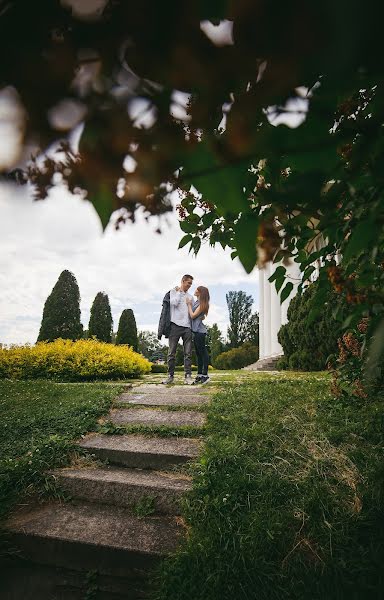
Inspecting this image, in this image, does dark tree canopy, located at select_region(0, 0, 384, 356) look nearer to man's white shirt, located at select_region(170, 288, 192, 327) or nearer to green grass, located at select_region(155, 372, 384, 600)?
green grass, located at select_region(155, 372, 384, 600)

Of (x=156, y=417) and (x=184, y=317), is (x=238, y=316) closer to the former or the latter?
(x=184, y=317)

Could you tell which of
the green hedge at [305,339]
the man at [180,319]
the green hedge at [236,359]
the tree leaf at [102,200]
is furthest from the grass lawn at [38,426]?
the green hedge at [236,359]

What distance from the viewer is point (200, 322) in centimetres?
666

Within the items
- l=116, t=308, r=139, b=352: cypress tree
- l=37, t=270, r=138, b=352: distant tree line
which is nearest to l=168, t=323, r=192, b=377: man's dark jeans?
l=37, t=270, r=138, b=352: distant tree line

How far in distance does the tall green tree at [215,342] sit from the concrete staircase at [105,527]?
1865 cm

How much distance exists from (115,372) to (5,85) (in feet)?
27.6

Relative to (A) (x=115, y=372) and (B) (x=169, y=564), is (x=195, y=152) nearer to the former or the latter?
(B) (x=169, y=564)

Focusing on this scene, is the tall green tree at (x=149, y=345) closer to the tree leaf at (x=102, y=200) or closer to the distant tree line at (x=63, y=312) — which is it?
the distant tree line at (x=63, y=312)

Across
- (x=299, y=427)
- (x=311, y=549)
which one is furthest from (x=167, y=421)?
(x=311, y=549)

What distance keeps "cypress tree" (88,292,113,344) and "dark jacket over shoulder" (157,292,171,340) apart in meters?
8.93

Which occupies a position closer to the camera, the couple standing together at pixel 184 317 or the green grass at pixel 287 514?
the green grass at pixel 287 514

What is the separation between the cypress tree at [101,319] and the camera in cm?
1477

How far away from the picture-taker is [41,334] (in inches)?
501

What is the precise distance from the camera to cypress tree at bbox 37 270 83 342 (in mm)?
12703
